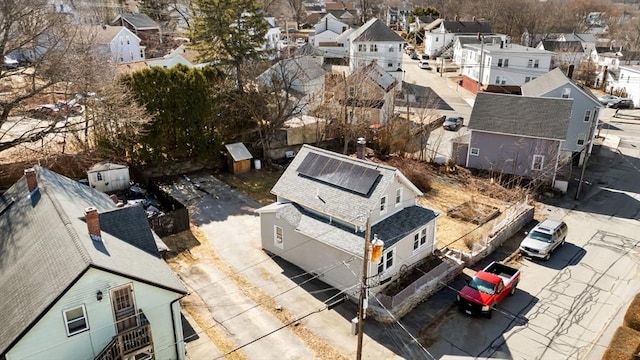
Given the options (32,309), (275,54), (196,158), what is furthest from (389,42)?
(32,309)

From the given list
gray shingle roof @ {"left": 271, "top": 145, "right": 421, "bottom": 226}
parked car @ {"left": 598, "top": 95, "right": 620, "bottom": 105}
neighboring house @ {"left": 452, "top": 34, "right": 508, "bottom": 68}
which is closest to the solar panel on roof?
gray shingle roof @ {"left": 271, "top": 145, "right": 421, "bottom": 226}

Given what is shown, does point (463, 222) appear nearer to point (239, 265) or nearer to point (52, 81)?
point (239, 265)

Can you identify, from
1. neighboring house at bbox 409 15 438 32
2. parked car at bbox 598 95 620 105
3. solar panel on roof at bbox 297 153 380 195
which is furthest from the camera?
neighboring house at bbox 409 15 438 32

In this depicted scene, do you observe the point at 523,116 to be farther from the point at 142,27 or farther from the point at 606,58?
the point at 142,27

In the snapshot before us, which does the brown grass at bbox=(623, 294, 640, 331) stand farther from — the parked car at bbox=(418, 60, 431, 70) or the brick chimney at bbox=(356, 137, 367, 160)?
the parked car at bbox=(418, 60, 431, 70)

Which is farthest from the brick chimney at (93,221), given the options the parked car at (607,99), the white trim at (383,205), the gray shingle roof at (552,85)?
the parked car at (607,99)

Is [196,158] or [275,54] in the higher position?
[275,54]

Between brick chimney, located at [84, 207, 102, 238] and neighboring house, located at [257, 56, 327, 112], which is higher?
neighboring house, located at [257, 56, 327, 112]
